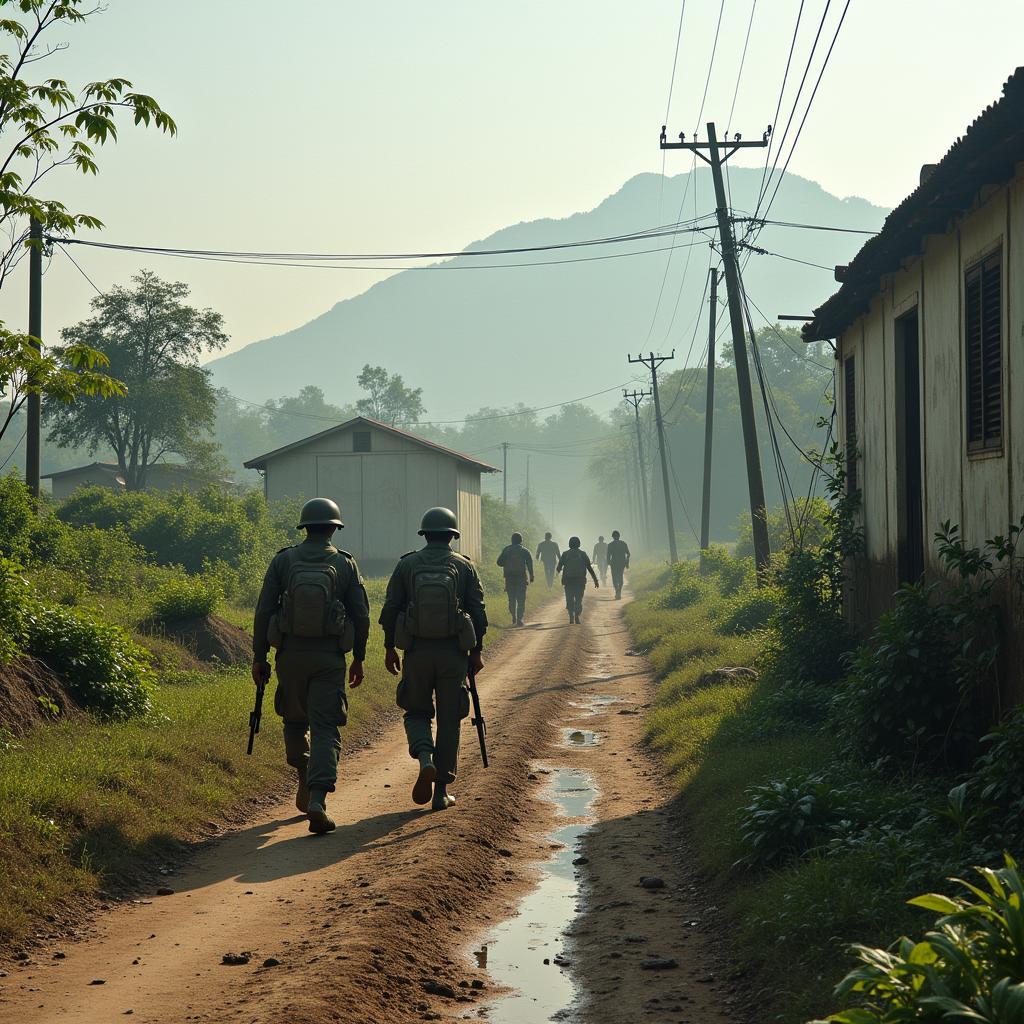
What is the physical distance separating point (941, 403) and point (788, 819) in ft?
13.8

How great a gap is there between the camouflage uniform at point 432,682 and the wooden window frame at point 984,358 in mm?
3835

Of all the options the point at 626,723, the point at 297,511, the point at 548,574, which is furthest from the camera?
the point at 548,574

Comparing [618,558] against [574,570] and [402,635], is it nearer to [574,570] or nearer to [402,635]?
[574,570]

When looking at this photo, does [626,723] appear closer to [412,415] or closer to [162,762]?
[162,762]

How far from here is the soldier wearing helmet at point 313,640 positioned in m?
8.20

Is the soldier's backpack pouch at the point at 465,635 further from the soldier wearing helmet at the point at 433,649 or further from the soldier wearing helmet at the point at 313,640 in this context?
the soldier wearing helmet at the point at 313,640

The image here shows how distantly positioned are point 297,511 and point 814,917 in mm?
34121

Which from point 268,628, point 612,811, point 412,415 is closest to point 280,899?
point 268,628

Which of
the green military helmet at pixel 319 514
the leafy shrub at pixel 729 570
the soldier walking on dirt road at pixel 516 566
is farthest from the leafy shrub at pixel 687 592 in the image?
the green military helmet at pixel 319 514

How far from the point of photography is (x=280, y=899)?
639 centimetres

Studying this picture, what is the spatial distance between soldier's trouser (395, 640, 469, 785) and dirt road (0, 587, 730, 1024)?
1.52 ft

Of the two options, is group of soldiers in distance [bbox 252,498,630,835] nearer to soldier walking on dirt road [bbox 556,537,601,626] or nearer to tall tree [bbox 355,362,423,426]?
soldier walking on dirt road [bbox 556,537,601,626]

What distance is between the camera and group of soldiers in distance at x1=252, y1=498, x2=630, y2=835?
27.0 feet

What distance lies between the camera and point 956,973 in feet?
11.8
